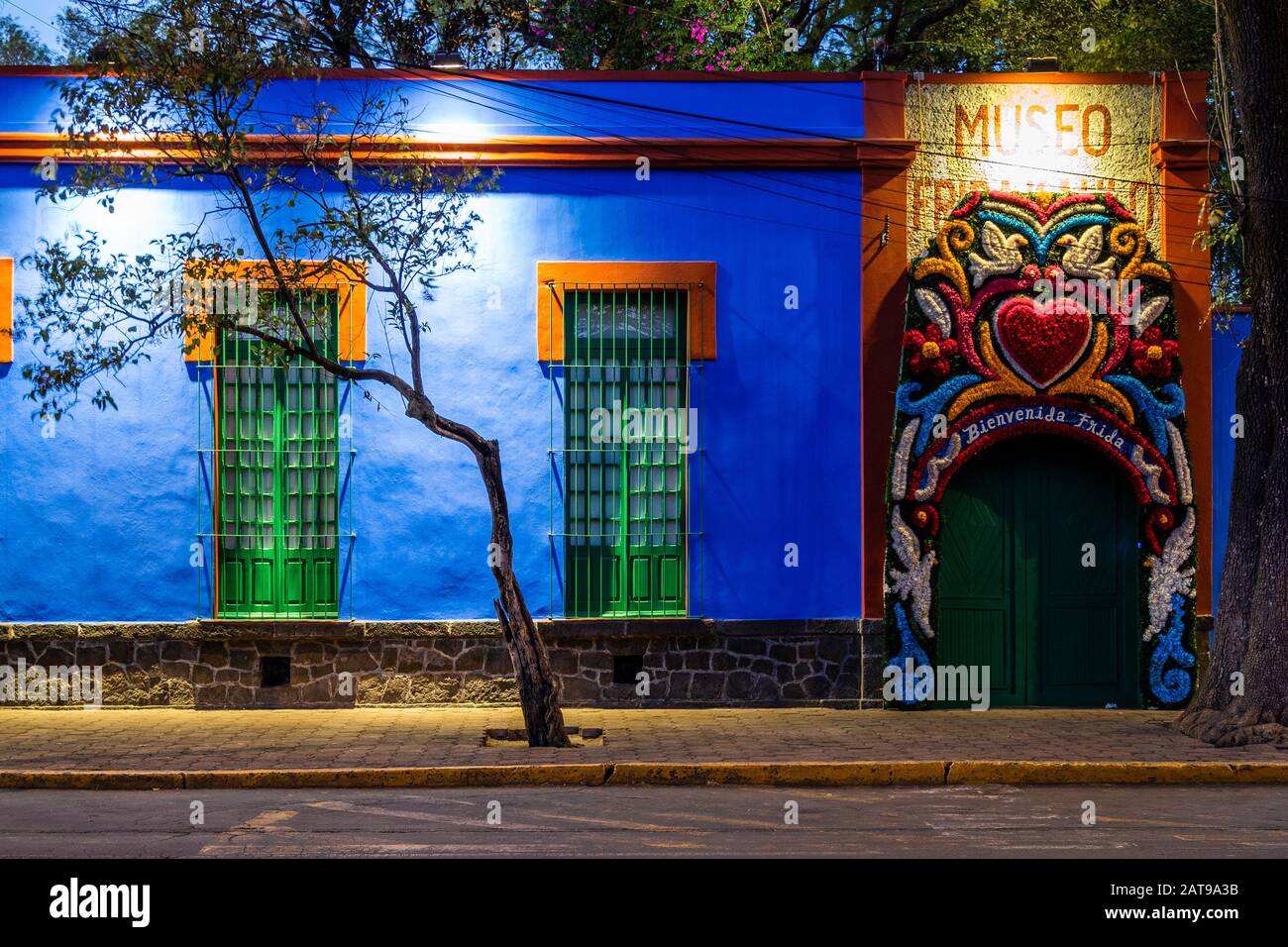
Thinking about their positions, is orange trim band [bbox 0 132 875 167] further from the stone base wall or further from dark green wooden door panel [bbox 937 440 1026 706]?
the stone base wall

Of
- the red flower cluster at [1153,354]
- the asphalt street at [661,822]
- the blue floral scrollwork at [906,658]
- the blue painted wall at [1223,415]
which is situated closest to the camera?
the asphalt street at [661,822]

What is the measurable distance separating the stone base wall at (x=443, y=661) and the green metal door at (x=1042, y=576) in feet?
3.42

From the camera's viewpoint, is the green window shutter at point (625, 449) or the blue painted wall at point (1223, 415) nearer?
the green window shutter at point (625, 449)

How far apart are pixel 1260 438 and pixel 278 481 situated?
8.61 metres

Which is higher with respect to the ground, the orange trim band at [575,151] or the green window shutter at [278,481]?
the orange trim band at [575,151]

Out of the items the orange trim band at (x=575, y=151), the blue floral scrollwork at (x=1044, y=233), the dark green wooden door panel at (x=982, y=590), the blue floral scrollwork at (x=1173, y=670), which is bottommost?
the blue floral scrollwork at (x=1173, y=670)

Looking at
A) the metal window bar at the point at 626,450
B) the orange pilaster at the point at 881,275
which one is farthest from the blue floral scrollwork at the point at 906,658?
the metal window bar at the point at 626,450

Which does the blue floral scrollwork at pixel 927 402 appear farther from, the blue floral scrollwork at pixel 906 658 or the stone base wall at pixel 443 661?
the stone base wall at pixel 443 661

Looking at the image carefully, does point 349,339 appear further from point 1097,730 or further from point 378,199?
point 1097,730

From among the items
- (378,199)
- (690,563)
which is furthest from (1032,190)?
(378,199)

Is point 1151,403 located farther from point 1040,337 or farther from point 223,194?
point 223,194

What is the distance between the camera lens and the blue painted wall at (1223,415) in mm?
14656

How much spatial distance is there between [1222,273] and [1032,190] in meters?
3.14

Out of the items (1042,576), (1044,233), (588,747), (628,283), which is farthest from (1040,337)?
(588,747)
